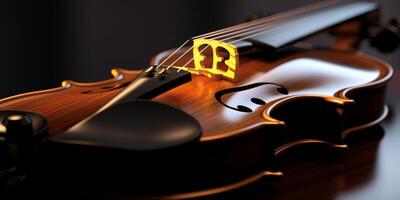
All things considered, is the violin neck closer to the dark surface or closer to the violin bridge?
the violin bridge

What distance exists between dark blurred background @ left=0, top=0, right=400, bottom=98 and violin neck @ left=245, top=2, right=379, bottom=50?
48cm

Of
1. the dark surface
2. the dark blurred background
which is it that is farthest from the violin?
the dark blurred background

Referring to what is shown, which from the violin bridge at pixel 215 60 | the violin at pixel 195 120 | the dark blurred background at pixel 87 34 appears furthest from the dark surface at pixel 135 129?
the dark blurred background at pixel 87 34

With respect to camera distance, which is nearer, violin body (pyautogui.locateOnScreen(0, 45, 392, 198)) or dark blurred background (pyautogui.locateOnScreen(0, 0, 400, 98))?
violin body (pyautogui.locateOnScreen(0, 45, 392, 198))

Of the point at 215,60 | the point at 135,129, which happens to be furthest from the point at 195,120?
the point at 215,60

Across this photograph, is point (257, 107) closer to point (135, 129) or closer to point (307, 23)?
point (135, 129)

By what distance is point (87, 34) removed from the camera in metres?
1.59

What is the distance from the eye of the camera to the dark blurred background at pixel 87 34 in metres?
1.46

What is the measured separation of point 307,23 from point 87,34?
738 mm

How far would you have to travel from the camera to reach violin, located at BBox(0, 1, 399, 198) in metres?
0.56

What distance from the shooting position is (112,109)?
0.61 meters

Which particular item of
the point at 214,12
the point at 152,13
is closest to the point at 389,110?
the point at 152,13

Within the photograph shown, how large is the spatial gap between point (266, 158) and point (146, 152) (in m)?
0.18

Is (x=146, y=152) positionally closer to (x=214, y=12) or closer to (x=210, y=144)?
(x=210, y=144)
